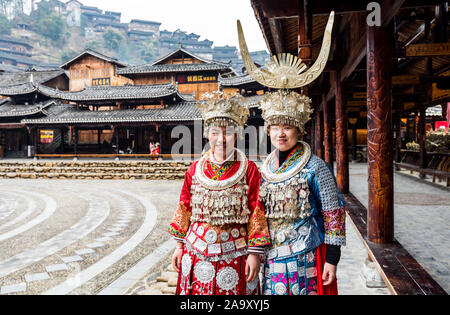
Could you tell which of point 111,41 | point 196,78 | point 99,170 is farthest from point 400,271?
point 111,41

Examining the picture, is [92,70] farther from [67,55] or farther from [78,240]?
[67,55]

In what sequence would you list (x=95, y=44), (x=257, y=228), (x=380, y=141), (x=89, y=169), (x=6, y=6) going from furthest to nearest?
(x=6, y=6) < (x=95, y=44) < (x=89, y=169) < (x=380, y=141) < (x=257, y=228)

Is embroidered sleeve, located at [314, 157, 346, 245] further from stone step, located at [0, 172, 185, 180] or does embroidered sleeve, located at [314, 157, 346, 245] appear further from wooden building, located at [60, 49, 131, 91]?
wooden building, located at [60, 49, 131, 91]

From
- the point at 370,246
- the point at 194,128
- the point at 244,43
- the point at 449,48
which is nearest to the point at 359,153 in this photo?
the point at 194,128

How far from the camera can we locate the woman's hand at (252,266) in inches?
83.4

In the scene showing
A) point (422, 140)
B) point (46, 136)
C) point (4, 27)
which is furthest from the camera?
point (4, 27)

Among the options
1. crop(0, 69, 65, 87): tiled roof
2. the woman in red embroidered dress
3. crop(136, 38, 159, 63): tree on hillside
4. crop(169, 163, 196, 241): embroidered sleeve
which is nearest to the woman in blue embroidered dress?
the woman in red embroidered dress

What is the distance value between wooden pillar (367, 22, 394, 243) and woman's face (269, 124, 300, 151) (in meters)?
2.08

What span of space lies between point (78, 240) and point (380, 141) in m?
5.42

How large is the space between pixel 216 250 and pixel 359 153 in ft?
67.5

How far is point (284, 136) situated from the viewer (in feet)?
6.93

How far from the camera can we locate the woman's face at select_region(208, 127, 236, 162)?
2289 millimetres

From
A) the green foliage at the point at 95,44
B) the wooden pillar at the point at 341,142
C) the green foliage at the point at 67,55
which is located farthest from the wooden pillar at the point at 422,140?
the green foliage at the point at 95,44

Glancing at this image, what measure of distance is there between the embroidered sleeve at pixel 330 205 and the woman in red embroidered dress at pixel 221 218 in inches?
15.9
